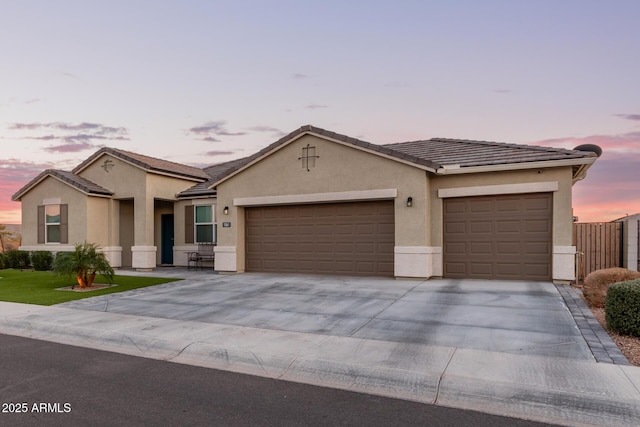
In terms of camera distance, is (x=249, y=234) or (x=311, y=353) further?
(x=249, y=234)

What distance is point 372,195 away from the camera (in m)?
13.7

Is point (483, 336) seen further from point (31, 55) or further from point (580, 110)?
point (31, 55)

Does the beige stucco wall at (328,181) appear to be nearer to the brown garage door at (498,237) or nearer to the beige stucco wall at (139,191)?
the brown garage door at (498,237)

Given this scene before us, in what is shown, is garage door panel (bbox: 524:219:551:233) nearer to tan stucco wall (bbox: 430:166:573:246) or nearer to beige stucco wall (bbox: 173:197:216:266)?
tan stucco wall (bbox: 430:166:573:246)

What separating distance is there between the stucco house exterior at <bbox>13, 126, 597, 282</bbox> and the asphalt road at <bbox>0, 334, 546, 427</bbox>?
29.7ft

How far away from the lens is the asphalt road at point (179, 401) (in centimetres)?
399

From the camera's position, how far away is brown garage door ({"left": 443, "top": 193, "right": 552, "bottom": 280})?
12.5 metres

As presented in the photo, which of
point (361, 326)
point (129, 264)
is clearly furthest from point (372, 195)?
point (129, 264)

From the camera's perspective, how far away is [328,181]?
14469 mm

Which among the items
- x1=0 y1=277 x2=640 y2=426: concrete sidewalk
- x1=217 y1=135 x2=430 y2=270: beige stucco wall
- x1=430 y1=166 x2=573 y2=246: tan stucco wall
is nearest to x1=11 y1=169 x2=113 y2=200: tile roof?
x1=217 y1=135 x2=430 y2=270: beige stucco wall

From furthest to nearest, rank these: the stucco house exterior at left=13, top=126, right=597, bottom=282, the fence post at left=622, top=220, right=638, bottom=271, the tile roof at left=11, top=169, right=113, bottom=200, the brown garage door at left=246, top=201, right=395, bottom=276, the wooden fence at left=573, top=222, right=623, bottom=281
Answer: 1. the tile roof at left=11, top=169, right=113, bottom=200
2. the brown garage door at left=246, top=201, right=395, bottom=276
3. the wooden fence at left=573, top=222, right=623, bottom=281
4. the stucco house exterior at left=13, top=126, right=597, bottom=282
5. the fence post at left=622, top=220, right=638, bottom=271

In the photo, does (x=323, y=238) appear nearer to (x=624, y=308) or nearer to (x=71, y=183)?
(x=624, y=308)

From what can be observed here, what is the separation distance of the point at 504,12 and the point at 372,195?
6980 millimetres

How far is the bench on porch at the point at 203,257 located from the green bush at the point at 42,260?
622 centimetres
